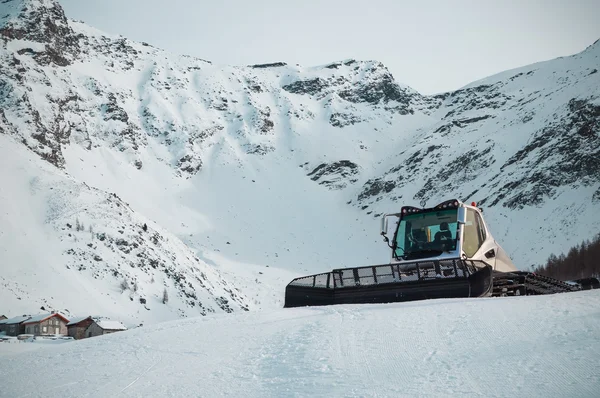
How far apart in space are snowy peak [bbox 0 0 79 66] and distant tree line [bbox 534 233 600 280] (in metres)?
95.9

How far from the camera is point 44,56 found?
119 metres

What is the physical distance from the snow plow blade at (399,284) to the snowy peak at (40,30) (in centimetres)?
11370

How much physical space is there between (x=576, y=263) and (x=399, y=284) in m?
58.1

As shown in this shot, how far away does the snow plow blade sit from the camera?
15328mm

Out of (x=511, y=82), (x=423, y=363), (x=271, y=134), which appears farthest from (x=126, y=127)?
(x=423, y=363)

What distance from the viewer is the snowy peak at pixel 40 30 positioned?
120062mm

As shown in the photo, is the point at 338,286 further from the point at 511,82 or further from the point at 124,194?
the point at 511,82

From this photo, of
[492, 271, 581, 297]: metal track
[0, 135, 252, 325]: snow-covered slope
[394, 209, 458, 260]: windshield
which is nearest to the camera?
[492, 271, 581, 297]: metal track

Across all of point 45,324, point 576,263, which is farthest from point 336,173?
point 45,324

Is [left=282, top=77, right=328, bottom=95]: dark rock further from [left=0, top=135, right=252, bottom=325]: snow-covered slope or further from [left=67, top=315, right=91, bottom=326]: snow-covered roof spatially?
[left=67, top=315, right=91, bottom=326]: snow-covered roof

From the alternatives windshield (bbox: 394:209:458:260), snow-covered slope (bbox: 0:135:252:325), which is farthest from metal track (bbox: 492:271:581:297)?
snow-covered slope (bbox: 0:135:252:325)

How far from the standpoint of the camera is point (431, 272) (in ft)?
53.3

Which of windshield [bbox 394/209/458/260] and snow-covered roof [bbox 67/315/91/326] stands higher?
windshield [bbox 394/209/458/260]

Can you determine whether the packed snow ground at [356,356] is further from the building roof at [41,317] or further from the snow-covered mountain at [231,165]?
the snow-covered mountain at [231,165]
